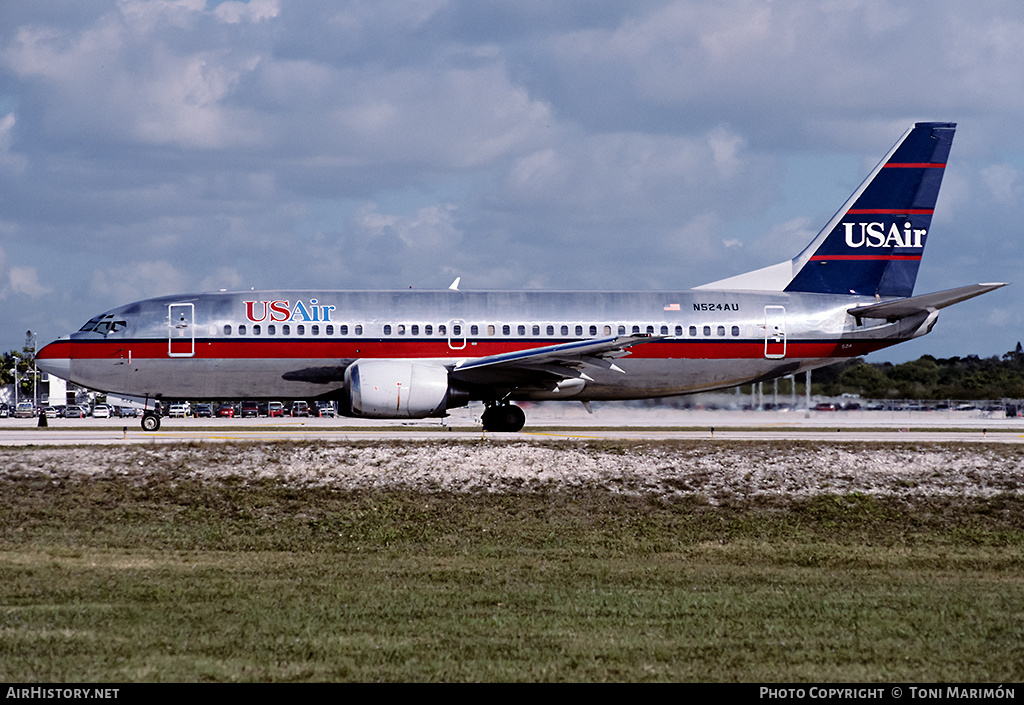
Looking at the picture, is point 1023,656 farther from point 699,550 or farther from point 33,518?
point 33,518

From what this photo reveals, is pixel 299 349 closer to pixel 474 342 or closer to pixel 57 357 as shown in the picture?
pixel 474 342

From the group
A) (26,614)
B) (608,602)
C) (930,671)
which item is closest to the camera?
(930,671)

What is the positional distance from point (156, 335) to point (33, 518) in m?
14.6

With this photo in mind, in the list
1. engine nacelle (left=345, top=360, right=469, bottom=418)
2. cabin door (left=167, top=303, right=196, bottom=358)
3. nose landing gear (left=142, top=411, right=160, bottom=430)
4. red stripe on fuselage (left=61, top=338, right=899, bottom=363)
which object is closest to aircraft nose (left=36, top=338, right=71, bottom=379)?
red stripe on fuselage (left=61, top=338, right=899, bottom=363)

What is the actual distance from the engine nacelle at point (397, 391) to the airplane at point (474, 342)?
63 millimetres

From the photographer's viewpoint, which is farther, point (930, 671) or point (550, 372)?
point (550, 372)

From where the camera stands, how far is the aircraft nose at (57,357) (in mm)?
33062

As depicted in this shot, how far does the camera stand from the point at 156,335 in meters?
32.6

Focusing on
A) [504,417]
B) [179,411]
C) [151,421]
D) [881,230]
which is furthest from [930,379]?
[179,411]

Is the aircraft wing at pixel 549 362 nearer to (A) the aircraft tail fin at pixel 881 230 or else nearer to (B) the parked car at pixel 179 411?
(A) the aircraft tail fin at pixel 881 230

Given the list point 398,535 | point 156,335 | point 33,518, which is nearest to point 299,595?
point 398,535

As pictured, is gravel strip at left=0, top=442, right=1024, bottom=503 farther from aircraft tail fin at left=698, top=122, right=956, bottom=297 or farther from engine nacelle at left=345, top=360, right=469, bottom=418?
aircraft tail fin at left=698, top=122, right=956, bottom=297

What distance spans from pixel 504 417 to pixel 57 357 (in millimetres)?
14196

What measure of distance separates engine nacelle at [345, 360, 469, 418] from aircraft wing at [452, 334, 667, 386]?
1.34 m
